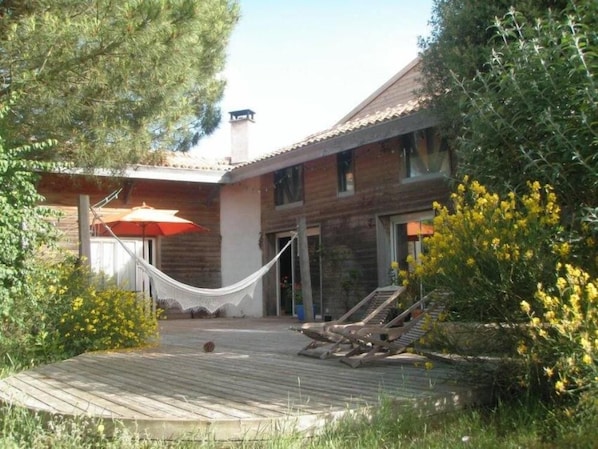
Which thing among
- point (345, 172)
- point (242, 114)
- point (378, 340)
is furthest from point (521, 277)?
point (242, 114)

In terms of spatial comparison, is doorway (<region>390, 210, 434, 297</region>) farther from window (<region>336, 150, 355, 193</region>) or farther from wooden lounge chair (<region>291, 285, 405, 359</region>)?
wooden lounge chair (<region>291, 285, 405, 359</region>)

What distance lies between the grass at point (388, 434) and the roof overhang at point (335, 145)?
4473 mm

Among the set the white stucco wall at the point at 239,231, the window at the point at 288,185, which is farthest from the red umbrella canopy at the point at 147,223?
the window at the point at 288,185

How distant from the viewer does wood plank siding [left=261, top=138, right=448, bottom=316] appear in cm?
1040

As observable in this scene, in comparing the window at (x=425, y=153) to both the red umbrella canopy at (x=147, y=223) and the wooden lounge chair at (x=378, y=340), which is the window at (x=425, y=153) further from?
the wooden lounge chair at (x=378, y=340)

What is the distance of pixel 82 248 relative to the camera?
729 centimetres

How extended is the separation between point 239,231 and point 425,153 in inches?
203

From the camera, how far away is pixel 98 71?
6.55 m

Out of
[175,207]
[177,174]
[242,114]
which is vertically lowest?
[175,207]

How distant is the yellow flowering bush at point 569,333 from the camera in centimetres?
310

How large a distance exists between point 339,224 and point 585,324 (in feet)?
28.0

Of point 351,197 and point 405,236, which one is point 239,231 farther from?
point 405,236

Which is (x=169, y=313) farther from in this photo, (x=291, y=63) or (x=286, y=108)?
(x=286, y=108)

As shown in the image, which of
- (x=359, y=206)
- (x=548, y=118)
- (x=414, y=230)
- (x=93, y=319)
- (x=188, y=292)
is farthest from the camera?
(x=359, y=206)
